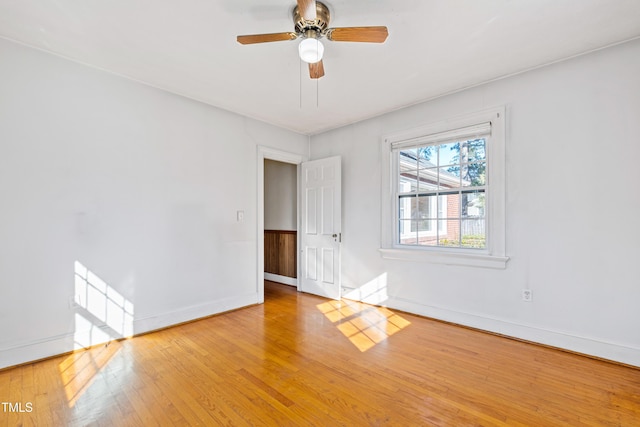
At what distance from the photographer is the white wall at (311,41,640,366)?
7.83 ft

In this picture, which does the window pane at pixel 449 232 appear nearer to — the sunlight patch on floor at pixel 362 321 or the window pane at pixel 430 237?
the window pane at pixel 430 237

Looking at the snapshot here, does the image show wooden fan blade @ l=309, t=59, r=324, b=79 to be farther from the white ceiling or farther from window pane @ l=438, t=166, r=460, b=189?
window pane @ l=438, t=166, r=460, b=189

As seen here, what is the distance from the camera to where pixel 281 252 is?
5.42 m

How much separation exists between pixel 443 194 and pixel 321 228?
1.81 m

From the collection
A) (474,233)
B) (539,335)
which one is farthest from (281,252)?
(539,335)

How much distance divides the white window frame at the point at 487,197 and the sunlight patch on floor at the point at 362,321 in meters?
0.73

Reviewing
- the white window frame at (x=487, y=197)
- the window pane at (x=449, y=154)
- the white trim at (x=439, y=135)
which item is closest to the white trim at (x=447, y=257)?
the white window frame at (x=487, y=197)

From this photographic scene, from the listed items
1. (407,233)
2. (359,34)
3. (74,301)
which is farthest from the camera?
(407,233)

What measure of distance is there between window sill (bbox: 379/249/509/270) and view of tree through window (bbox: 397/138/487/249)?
16 centimetres

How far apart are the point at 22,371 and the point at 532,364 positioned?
4.03m

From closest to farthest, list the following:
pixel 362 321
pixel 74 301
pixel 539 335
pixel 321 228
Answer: pixel 74 301 < pixel 539 335 < pixel 362 321 < pixel 321 228

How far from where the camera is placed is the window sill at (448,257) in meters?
2.99

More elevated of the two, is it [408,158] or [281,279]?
[408,158]

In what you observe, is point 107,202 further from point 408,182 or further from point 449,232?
point 449,232
